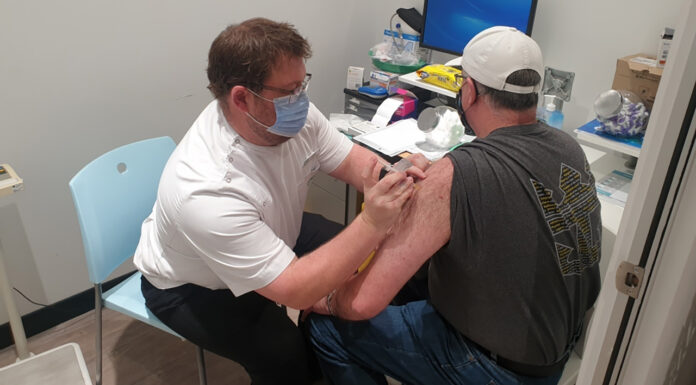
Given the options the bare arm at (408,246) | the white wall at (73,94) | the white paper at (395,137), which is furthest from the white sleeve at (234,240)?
the white wall at (73,94)

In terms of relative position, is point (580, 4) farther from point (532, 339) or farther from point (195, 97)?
point (195, 97)

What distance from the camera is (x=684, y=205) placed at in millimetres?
688

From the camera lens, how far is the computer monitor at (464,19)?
2.04m

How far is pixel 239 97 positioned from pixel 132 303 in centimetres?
78

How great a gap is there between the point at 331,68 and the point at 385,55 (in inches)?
15.1

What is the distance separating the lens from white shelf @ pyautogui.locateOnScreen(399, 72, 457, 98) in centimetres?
224

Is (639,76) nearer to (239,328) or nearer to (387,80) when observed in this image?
(387,80)

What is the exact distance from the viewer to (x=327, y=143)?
170 centimetres

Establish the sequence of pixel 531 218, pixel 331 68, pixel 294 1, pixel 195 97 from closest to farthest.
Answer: pixel 531 218
pixel 195 97
pixel 294 1
pixel 331 68

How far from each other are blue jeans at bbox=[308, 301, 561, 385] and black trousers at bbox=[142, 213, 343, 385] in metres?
0.15

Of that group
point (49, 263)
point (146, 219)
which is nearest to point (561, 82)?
point (146, 219)

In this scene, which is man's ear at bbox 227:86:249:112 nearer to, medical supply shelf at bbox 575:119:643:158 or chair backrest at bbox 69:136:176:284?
chair backrest at bbox 69:136:176:284

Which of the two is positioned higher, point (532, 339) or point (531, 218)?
point (531, 218)

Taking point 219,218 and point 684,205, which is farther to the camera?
point 219,218
